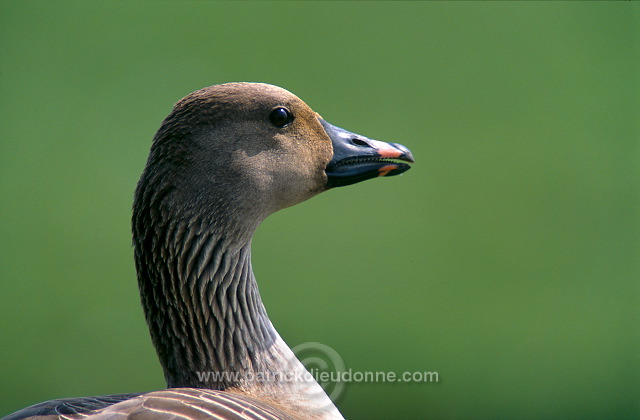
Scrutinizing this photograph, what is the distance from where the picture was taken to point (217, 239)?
2010 millimetres

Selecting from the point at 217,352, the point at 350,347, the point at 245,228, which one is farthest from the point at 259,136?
the point at 350,347

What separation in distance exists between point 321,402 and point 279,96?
936mm

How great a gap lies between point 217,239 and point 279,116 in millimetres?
428

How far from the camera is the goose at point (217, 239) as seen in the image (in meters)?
1.97

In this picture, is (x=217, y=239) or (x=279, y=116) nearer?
(x=217, y=239)

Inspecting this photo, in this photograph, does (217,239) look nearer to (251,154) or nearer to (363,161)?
(251,154)

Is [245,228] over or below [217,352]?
over

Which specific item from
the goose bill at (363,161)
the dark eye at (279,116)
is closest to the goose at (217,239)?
the dark eye at (279,116)

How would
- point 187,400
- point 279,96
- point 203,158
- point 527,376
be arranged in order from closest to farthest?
point 187,400
point 203,158
point 279,96
point 527,376

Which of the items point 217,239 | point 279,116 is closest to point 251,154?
point 279,116

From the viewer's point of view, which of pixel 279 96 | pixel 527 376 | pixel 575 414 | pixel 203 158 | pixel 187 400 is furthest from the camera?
pixel 527 376

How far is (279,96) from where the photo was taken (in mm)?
2111

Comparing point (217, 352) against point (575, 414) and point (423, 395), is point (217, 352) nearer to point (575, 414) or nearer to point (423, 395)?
point (423, 395)

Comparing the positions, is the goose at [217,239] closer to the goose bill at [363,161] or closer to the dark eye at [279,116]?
the dark eye at [279,116]
